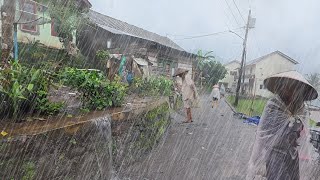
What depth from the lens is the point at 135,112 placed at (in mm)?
6625

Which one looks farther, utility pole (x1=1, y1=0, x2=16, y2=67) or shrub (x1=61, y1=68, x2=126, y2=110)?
utility pole (x1=1, y1=0, x2=16, y2=67)

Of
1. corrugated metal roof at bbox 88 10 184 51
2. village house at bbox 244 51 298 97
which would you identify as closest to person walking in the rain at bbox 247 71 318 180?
corrugated metal roof at bbox 88 10 184 51

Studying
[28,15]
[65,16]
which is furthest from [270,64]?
[28,15]

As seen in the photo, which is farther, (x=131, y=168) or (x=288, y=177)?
(x=131, y=168)

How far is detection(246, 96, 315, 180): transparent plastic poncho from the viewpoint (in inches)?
130

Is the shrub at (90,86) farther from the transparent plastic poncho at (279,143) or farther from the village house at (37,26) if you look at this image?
the village house at (37,26)

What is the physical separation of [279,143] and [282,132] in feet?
0.40

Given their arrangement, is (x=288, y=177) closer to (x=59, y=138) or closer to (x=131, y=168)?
(x=59, y=138)

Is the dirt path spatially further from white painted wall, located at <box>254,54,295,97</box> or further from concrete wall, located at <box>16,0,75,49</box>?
white painted wall, located at <box>254,54,295,97</box>

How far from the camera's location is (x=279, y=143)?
3.33m

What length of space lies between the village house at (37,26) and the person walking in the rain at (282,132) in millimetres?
9856

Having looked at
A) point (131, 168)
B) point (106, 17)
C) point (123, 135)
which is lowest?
point (131, 168)

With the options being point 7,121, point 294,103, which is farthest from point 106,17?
point 294,103

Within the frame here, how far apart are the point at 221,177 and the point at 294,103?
9.98 feet
